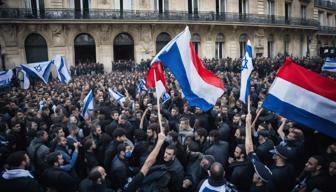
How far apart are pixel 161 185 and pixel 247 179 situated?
1.25 meters

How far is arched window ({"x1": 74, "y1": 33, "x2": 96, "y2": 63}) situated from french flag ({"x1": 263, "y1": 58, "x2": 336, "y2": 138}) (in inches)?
873

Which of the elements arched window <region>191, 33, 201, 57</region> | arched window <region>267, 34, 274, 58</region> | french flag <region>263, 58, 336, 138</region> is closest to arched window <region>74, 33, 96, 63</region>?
arched window <region>191, 33, 201, 57</region>

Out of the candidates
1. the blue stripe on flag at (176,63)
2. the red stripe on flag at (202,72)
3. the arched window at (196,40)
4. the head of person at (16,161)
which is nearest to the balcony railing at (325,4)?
the arched window at (196,40)

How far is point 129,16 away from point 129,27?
3.37 ft

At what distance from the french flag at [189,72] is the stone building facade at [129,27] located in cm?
1914

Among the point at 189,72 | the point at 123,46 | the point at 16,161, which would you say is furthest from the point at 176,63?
the point at 123,46

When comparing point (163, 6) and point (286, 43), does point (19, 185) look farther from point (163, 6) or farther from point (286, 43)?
point (286, 43)

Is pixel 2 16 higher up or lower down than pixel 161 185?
higher up

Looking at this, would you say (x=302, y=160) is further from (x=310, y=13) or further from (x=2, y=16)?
(x=310, y=13)

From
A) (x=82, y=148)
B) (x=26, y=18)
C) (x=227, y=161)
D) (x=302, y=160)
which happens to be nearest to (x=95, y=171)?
(x=82, y=148)

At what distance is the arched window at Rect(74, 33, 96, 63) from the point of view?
80.3 feet

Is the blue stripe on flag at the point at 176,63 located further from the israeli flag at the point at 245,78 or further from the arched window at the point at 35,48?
the arched window at the point at 35,48

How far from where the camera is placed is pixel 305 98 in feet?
14.1

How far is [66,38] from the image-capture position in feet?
77.9
